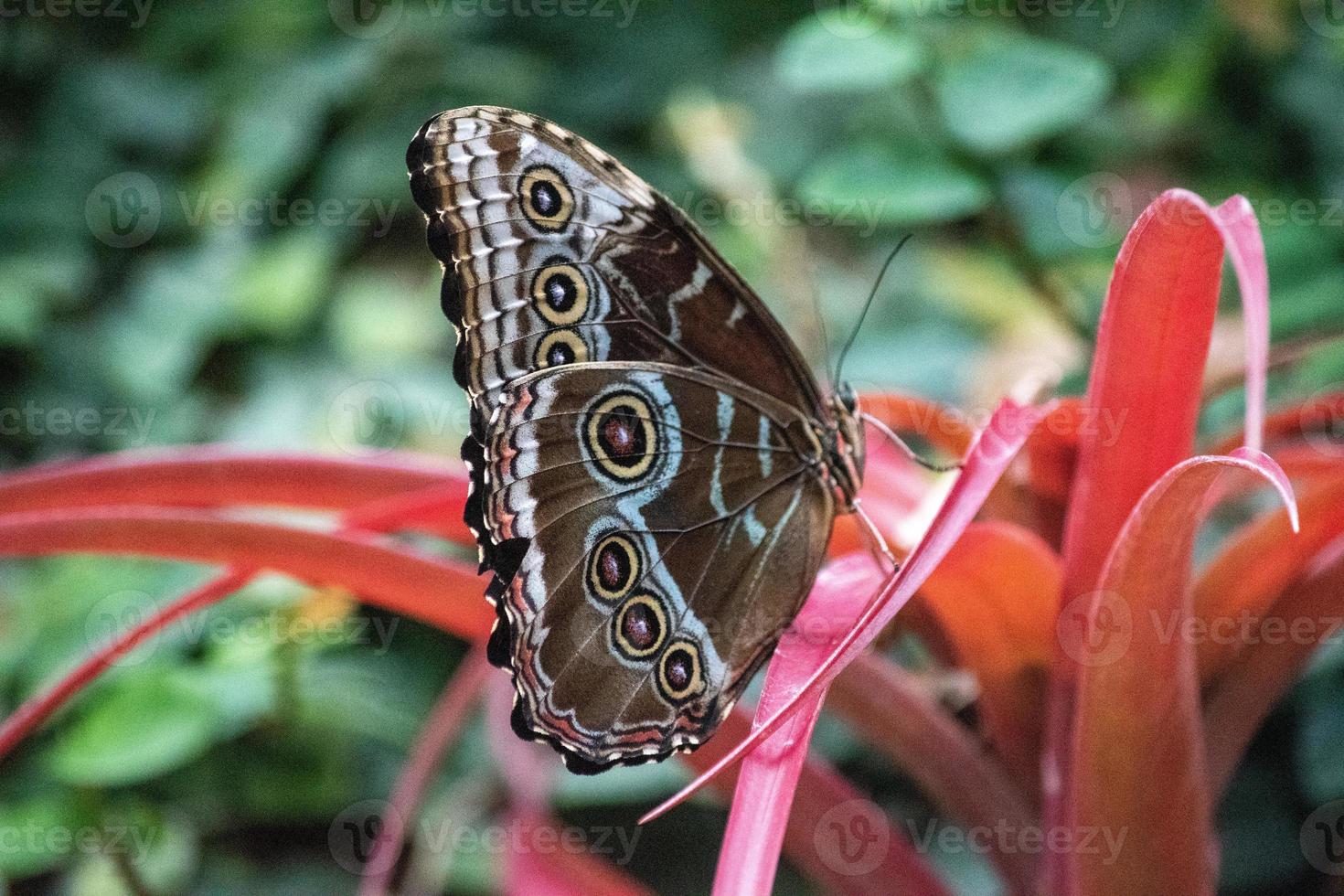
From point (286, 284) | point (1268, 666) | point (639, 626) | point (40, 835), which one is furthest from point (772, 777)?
point (286, 284)

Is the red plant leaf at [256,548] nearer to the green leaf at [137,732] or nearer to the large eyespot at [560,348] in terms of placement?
the large eyespot at [560,348]

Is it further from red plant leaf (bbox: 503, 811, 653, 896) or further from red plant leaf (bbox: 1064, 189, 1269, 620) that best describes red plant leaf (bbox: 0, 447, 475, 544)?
red plant leaf (bbox: 1064, 189, 1269, 620)

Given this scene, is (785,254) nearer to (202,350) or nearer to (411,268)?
(411,268)

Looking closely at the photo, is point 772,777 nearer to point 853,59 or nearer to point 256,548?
point 256,548

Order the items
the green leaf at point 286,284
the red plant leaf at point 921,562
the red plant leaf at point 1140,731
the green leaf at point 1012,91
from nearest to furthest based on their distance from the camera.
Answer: the red plant leaf at point 921,562 < the red plant leaf at point 1140,731 < the green leaf at point 1012,91 < the green leaf at point 286,284

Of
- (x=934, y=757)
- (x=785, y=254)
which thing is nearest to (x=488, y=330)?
(x=934, y=757)

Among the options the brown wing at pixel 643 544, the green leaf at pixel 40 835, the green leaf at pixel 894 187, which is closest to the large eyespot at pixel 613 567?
the brown wing at pixel 643 544

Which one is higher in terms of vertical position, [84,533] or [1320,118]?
[1320,118]
